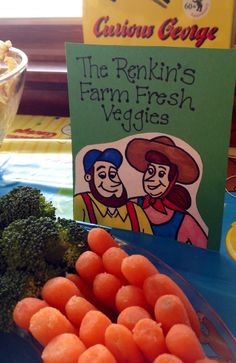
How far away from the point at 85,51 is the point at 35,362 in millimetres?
384

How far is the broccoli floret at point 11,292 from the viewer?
477 millimetres

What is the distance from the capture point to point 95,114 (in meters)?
0.63

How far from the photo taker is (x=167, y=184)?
2.05ft

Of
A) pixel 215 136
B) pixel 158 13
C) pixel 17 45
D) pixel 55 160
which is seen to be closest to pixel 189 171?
pixel 215 136

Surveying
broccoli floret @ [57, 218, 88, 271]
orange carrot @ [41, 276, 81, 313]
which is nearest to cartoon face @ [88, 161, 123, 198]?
broccoli floret @ [57, 218, 88, 271]

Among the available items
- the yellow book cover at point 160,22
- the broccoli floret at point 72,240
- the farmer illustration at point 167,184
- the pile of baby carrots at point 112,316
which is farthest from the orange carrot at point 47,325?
the yellow book cover at point 160,22

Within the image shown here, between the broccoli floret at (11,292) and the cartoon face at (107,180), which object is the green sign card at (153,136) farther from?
the broccoli floret at (11,292)

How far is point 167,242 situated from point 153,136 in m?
0.16

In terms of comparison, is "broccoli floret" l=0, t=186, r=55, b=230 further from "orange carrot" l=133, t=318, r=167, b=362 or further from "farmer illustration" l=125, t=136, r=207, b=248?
"orange carrot" l=133, t=318, r=167, b=362

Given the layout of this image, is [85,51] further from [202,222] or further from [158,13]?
[202,222]

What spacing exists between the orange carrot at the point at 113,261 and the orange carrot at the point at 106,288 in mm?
10

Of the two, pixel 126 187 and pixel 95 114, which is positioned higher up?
pixel 95 114

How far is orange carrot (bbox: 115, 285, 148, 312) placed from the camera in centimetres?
45

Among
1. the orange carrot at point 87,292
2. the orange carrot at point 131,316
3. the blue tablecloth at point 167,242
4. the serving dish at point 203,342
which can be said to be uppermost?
the orange carrot at point 131,316
